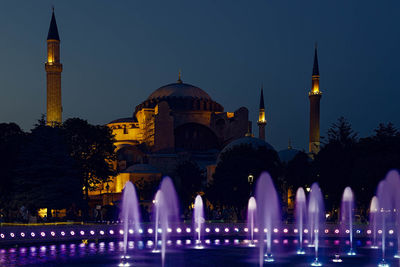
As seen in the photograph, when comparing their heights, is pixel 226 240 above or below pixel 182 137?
below

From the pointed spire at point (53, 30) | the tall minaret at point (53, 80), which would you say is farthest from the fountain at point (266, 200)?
the pointed spire at point (53, 30)

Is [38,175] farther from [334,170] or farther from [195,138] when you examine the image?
[195,138]

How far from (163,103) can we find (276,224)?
4611cm

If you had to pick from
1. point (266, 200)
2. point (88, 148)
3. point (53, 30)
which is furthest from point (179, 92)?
point (266, 200)

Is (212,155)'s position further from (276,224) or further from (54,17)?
(276,224)

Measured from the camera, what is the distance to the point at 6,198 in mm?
39094

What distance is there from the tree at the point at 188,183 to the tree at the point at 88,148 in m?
12.2

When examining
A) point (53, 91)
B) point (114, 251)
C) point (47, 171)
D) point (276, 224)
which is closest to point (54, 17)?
point (53, 91)

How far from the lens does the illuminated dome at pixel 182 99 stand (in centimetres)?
8425

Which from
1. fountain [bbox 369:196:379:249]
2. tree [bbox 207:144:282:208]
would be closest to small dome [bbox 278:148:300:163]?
tree [bbox 207:144:282:208]

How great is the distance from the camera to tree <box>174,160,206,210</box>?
199 ft

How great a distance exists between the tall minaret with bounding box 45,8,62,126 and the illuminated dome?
24389mm

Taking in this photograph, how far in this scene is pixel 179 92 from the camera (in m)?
85.6

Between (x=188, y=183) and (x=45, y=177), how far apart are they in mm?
27302
